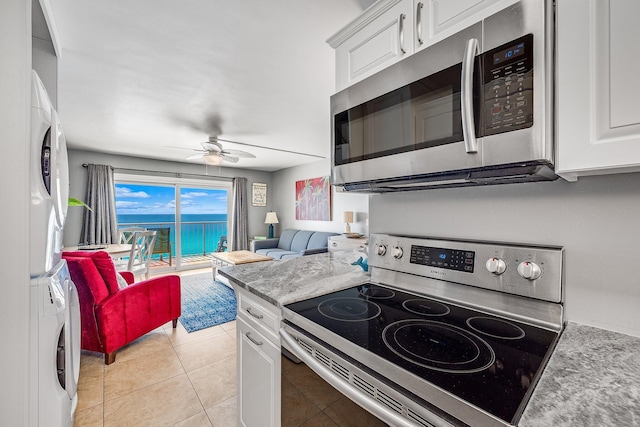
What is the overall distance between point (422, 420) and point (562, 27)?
985mm

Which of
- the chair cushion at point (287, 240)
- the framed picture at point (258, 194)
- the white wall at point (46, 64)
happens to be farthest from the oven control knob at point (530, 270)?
the framed picture at point (258, 194)

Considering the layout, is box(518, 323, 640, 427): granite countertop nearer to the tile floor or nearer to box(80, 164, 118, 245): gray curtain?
the tile floor

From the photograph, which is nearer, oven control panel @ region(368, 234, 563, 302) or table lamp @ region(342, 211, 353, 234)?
oven control panel @ region(368, 234, 563, 302)

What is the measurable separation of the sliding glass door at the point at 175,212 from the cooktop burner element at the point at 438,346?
556cm

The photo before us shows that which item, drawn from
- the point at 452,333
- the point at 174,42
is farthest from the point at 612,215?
the point at 174,42

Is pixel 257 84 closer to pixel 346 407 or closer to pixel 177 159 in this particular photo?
pixel 346 407

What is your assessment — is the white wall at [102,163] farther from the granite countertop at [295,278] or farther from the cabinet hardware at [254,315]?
the cabinet hardware at [254,315]

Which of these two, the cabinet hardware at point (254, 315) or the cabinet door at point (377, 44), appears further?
the cabinet hardware at point (254, 315)

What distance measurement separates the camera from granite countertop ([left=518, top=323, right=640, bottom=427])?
47 cm

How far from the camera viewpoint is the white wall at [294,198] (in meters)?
4.91

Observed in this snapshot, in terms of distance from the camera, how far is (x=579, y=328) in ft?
2.75

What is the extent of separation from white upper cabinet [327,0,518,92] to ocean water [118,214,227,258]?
5.29 meters

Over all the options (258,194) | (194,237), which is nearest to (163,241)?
(194,237)

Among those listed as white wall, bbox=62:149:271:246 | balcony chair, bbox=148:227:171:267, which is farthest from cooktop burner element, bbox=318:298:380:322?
balcony chair, bbox=148:227:171:267
